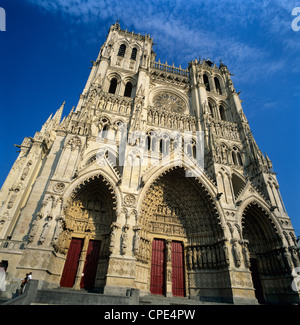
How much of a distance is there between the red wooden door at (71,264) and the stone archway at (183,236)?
361cm

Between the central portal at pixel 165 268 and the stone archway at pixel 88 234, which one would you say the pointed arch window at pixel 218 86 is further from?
the stone archway at pixel 88 234

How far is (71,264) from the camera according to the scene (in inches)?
437

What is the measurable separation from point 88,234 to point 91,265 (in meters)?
1.76

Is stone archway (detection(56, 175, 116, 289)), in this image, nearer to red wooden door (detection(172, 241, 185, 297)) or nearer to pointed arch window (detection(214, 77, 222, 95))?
red wooden door (detection(172, 241, 185, 297))

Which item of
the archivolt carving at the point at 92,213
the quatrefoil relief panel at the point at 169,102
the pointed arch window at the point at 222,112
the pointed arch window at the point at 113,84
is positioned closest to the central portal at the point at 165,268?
the archivolt carving at the point at 92,213

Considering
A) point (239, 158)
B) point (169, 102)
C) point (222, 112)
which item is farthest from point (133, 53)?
point (239, 158)

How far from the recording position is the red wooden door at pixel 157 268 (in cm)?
1184

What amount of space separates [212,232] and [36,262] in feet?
33.3

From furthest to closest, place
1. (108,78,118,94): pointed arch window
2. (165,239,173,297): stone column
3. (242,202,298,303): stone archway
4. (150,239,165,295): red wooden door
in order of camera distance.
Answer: (108,78,118,94): pointed arch window
(150,239,165,295): red wooden door
(242,202,298,303): stone archway
(165,239,173,297): stone column

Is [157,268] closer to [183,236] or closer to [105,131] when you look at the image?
[183,236]

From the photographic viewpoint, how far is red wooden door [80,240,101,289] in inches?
429

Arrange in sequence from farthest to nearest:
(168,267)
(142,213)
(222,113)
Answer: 1. (222,113)
2. (142,213)
3. (168,267)

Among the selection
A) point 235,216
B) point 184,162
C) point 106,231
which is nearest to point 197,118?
point 184,162

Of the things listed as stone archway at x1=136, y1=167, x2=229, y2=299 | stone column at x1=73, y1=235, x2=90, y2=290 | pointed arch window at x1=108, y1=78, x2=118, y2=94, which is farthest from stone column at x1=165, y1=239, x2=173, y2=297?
pointed arch window at x1=108, y1=78, x2=118, y2=94
